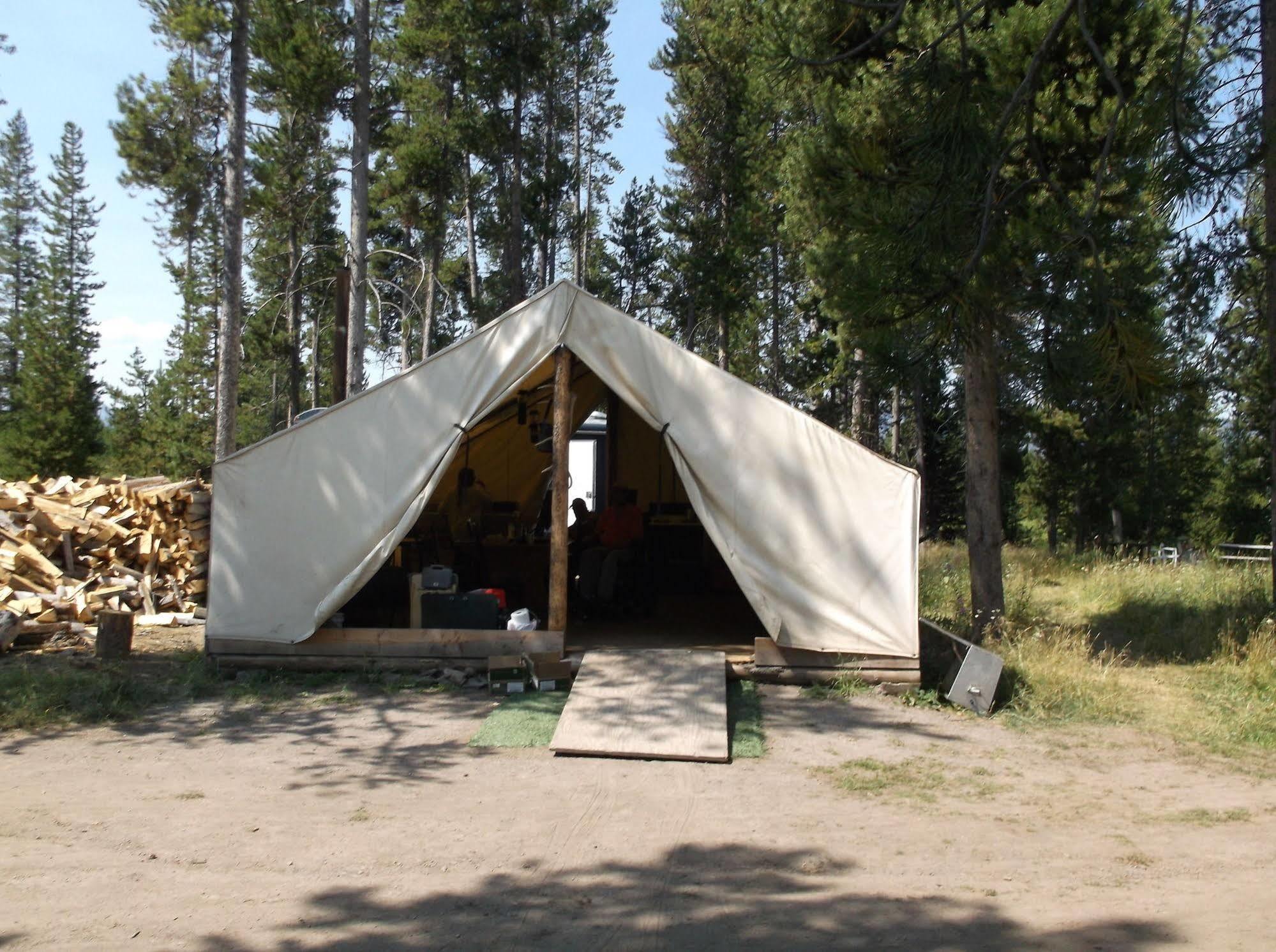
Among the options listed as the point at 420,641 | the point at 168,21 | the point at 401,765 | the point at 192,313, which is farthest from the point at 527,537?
the point at 192,313

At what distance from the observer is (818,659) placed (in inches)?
296

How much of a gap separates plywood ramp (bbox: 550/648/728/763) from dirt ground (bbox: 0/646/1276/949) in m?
0.18

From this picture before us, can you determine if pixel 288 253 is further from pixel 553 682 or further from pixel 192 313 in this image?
pixel 553 682

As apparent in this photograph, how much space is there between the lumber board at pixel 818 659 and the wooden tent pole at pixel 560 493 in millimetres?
1441

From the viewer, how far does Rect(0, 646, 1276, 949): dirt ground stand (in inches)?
143

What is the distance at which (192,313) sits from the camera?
32969 millimetres

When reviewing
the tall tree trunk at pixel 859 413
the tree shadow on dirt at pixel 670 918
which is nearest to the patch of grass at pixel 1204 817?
the tree shadow on dirt at pixel 670 918

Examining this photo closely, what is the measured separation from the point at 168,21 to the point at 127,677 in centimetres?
972

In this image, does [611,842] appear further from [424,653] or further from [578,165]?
[578,165]

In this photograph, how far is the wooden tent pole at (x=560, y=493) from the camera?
768 cm

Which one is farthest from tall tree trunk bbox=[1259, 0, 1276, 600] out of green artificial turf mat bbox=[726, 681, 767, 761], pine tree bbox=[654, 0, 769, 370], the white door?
pine tree bbox=[654, 0, 769, 370]

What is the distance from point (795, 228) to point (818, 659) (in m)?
6.93

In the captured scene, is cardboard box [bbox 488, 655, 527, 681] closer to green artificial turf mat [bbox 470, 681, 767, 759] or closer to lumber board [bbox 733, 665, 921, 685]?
green artificial turf mat [bbox 470, 681, 767, 759]

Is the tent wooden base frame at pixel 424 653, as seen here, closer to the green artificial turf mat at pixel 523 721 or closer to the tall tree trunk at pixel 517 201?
the green artificial turf mat at pixel 523 721
